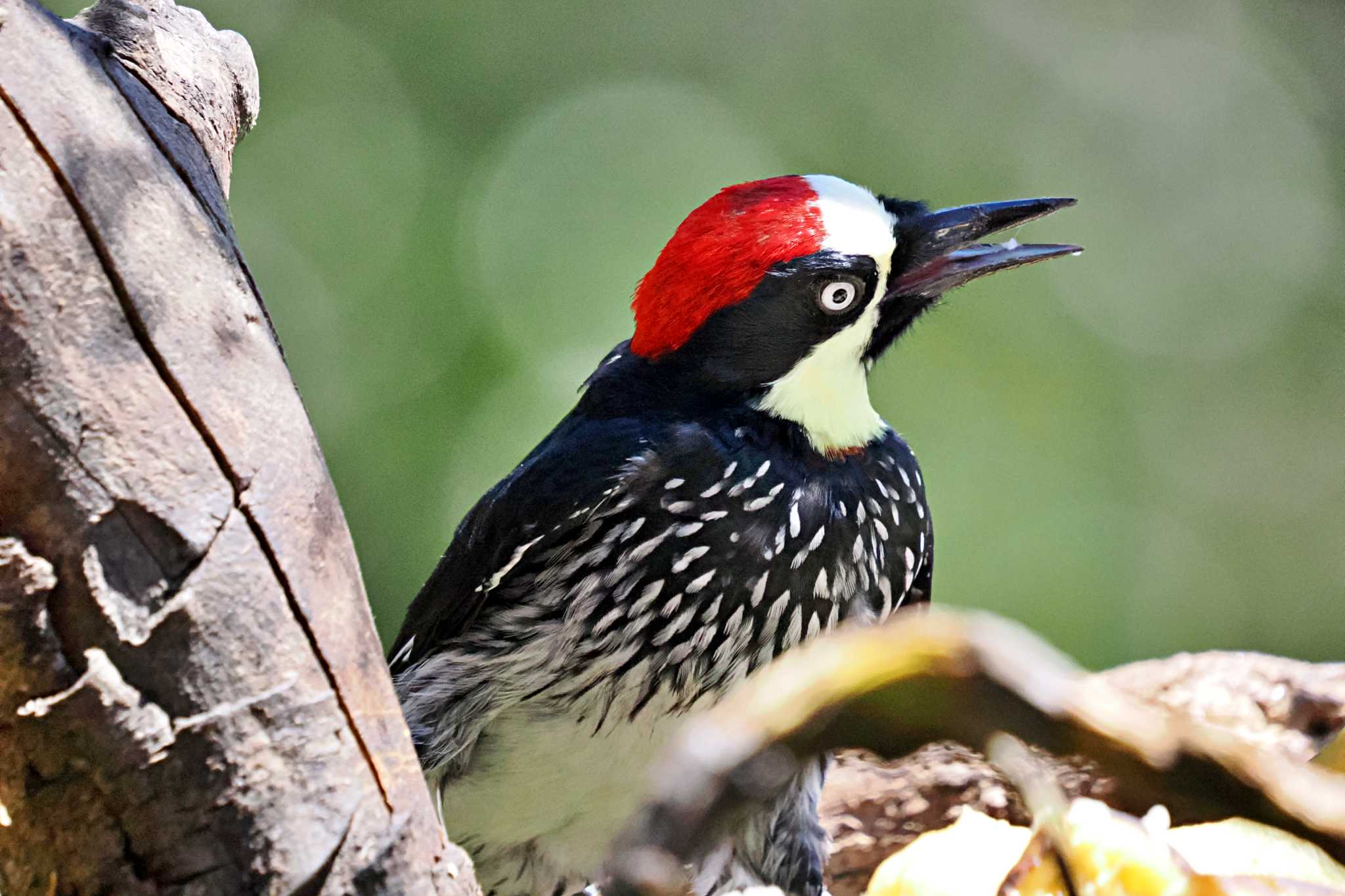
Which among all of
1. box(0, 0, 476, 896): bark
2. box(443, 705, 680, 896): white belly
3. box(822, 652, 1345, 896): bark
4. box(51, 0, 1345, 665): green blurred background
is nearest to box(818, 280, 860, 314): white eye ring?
box(443, 705, 680, 896): white belly

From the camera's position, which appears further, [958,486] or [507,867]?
[958,486]

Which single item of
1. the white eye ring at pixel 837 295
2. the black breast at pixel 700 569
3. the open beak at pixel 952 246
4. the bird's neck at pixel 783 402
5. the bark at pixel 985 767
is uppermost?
the open beak at pixel 952 246

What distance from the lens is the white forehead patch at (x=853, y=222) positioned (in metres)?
1.68

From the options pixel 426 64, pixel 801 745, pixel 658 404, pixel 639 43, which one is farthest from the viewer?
pixel 639 43

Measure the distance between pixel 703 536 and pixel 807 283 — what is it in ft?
1.26

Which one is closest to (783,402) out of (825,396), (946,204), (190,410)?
(825,396)

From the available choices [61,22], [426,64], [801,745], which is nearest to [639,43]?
[426,64]

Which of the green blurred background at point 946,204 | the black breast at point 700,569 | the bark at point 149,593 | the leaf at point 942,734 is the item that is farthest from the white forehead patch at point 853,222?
the green blurred background at point 946,204

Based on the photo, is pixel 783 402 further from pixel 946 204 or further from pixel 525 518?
pixel 946 204

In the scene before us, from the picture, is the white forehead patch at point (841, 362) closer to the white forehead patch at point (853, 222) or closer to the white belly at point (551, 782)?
the white forehead patch at point (853, 222)

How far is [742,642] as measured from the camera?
1685mm

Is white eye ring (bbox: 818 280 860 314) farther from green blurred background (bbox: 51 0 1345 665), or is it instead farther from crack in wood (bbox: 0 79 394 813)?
green blurred background (bbox: 51 0 1345 665)

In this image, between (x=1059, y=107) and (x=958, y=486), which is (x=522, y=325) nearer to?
(x=958, y=486)

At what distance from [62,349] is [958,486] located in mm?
3496
